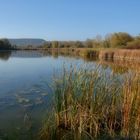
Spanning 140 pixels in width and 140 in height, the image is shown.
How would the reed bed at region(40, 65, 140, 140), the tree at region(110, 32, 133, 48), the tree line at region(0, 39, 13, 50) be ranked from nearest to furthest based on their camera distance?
1. the reed bed at region(40, 65, 140, 140)
2. the tree at region(110, 32, 133, 48)
3. the tree line at region(0, 39, 13, 50)

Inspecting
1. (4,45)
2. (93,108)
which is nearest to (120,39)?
(4,45)

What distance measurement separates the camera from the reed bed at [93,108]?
15.6 ft

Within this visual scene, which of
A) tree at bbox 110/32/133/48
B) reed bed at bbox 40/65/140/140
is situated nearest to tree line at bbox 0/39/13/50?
tree at bbox 110/32/133/48

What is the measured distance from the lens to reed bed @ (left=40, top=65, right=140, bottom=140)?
4762mm

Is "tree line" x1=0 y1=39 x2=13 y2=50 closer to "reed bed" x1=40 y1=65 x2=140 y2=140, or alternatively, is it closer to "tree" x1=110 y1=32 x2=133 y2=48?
"tree" x1=110 y1=32 x2=133 y2=48

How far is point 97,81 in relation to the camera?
17.1 feet

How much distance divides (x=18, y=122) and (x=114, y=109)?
7.19ft

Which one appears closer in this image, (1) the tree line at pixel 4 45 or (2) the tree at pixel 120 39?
(2) the tree at pixel 120 39

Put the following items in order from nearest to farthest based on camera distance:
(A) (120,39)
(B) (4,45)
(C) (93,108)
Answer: (C) (93,108), (A) (120,39), (B) (4,45)

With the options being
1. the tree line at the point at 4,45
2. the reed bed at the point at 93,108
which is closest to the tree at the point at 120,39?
the tree line at the point at 4,45

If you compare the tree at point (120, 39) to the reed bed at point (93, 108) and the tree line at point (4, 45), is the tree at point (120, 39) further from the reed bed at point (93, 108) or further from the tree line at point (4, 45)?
the reed bed at point (93, 108)

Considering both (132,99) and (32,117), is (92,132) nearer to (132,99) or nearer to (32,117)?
(132,99)

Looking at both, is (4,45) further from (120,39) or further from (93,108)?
(93,108)

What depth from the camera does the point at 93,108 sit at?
4.93 m
